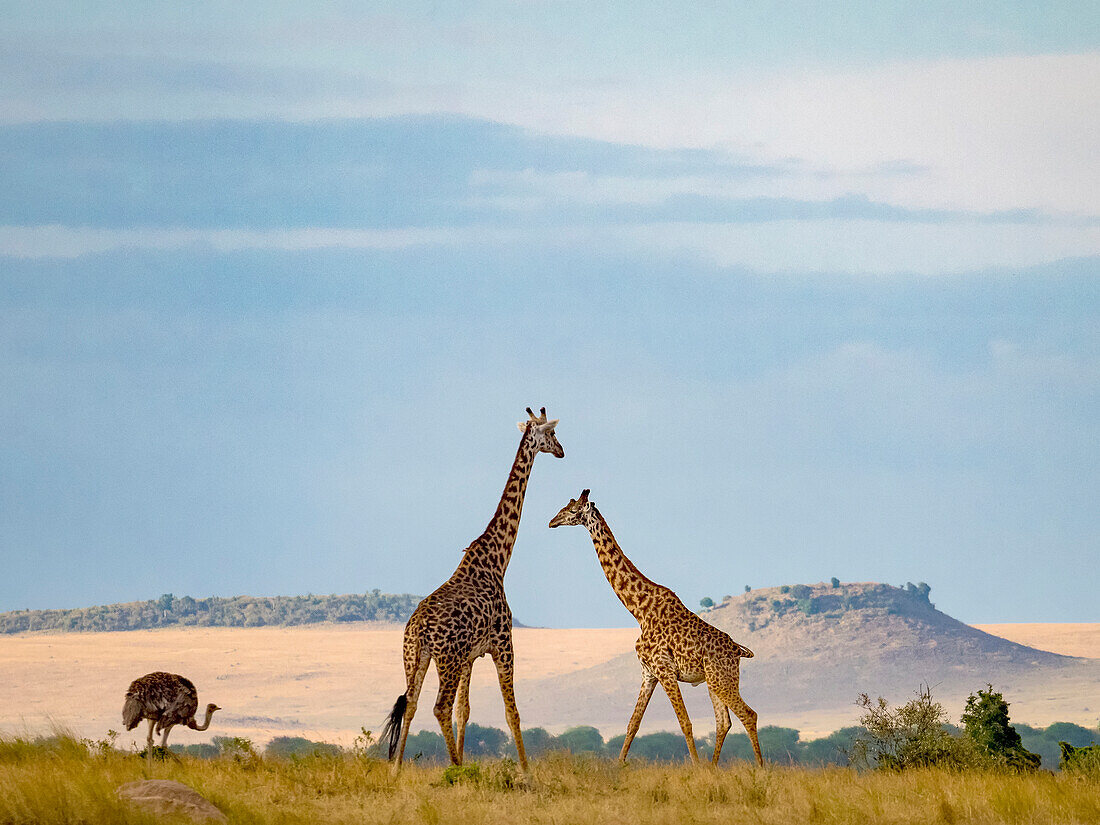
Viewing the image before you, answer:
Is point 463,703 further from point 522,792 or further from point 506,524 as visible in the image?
point 506,524

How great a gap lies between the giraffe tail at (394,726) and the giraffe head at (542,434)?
5.07m

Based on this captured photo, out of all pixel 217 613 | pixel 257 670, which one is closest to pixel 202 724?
pixel 257 670

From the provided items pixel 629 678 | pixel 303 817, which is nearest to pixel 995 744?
pixel 303 817

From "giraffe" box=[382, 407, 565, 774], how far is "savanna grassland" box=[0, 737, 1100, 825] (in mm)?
753

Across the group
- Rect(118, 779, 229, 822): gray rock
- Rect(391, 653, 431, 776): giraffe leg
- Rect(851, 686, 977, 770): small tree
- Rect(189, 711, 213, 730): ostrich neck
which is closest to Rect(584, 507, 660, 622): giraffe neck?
Rect(851, 686, 977, 770): small tree

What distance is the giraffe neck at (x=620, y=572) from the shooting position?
21.8 m

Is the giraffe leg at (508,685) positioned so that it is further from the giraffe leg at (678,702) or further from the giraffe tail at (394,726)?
the giraffe leg at (678,702)

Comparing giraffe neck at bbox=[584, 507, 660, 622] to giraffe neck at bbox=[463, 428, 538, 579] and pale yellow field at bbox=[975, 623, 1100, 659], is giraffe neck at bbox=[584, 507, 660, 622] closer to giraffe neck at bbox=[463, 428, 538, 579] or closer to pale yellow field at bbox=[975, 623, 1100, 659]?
giraffe neck at bbox=[463, 428, 538, 579]

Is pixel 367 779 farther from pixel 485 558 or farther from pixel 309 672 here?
pixel 309 672

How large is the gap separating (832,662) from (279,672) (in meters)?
37.0

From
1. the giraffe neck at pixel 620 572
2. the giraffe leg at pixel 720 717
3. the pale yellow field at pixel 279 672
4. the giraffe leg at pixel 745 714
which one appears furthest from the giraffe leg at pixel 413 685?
the pale yellow field at pixel 279 672

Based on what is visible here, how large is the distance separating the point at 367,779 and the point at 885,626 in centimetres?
7832

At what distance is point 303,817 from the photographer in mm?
15992

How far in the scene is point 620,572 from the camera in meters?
22.2
